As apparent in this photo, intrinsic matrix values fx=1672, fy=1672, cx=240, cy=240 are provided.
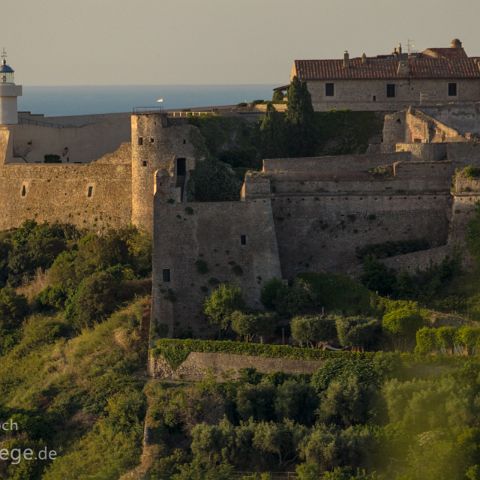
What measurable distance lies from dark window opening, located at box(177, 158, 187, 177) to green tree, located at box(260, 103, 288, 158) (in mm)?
3619

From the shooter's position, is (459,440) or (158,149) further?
(158,149)

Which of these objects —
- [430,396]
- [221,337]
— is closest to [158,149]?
[221,337]

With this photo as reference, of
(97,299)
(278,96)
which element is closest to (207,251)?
(97,299)

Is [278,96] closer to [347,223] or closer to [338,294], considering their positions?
[347,223]

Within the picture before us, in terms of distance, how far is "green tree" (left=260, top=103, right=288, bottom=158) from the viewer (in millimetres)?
49156

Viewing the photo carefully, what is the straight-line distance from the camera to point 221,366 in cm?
4006

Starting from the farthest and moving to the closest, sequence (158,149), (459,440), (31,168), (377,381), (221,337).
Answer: (31,168) → (158,149) → (221,337) → (377,381) → (459,440)

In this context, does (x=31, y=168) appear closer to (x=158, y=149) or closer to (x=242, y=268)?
(x=158, y=149)

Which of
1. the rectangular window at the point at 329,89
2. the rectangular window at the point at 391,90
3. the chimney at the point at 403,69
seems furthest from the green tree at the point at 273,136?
the chimney at the point at 403,69

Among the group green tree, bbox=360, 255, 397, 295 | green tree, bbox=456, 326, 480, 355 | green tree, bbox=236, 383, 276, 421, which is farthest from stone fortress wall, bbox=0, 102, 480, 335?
green tree, bbox=236, 383, 276, 421

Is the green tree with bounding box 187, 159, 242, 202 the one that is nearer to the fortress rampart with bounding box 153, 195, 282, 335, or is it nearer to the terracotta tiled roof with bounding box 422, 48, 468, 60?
the fortress rampart with bounding box 153, 195, 282, 335

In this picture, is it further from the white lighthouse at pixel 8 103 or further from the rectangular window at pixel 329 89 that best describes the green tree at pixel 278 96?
the white lighthouse at pixel 8 103

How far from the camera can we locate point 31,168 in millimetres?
51562

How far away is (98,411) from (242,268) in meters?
5.23
